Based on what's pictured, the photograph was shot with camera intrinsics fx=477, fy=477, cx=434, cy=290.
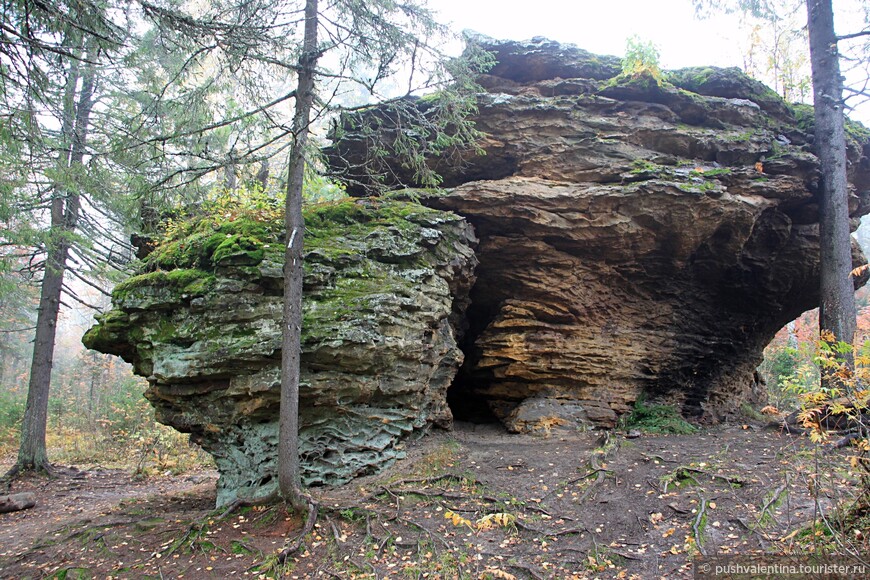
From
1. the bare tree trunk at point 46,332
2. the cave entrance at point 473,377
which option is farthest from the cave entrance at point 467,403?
the bare tree trunk at point 46,332

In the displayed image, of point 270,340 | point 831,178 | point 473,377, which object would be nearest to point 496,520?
point 270,340

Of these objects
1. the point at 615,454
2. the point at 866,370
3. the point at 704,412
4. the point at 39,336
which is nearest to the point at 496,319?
the point at 615,454

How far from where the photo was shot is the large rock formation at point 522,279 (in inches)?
297

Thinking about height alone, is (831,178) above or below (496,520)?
above

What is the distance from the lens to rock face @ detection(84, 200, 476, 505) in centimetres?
734

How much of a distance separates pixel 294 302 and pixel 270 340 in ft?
3.32

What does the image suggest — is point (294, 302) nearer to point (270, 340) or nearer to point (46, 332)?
point (270, 340)

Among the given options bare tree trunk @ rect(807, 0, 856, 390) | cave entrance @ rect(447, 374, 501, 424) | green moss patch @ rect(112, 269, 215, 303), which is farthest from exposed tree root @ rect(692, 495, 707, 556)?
green moss patch @ rect(112, 269, 215, 303)

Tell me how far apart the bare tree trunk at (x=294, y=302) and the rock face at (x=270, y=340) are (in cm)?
78

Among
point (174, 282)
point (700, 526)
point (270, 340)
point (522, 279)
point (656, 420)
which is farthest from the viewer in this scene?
point (522, 279)

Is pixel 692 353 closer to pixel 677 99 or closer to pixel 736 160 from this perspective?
pixel 736 160

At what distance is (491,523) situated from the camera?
6.14m

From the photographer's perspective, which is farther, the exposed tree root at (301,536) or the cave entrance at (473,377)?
the cave entrance at (473,377)

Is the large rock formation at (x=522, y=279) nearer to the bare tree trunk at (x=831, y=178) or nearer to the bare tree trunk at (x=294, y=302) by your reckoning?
the bare tree trunk at (x=831, y=178)
